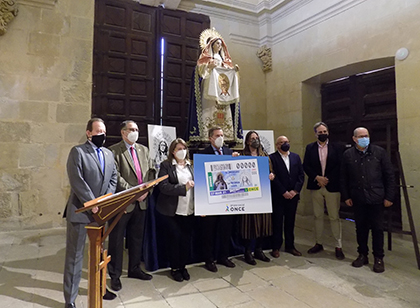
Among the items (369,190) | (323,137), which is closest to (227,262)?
(369,190)

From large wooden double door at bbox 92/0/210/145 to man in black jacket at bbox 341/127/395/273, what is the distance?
3.28 m

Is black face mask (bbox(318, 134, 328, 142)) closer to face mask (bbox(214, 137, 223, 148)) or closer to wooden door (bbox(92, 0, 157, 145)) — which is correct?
face mask (bbox(214, 137, 223, 148))

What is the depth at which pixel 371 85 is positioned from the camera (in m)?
4.95

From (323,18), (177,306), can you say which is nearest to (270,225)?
(177,306)

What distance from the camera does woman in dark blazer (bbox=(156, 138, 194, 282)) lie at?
2.84m

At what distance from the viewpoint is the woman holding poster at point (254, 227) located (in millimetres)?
3283

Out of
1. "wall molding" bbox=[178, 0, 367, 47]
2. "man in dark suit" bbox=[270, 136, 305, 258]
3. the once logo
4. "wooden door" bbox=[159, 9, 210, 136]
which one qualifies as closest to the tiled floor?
"man in dark suit" bbox=[270, 136, 305, 258]

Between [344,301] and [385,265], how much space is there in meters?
1.14

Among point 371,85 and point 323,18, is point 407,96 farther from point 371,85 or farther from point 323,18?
point 323,18

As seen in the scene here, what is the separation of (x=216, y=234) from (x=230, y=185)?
2.38 feet

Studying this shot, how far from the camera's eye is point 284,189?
340 centimetres

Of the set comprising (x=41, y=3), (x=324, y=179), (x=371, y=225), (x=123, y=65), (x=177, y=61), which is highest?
(x=41, y=3)

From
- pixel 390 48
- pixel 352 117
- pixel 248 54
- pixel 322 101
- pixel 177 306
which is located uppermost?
pixel 248 54

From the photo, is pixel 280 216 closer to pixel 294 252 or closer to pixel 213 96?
pixel 294 252
